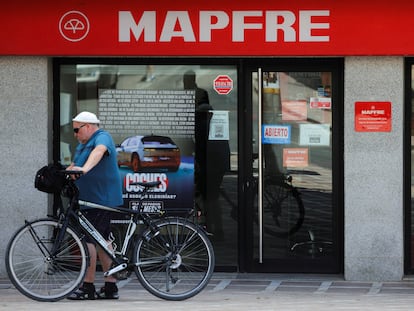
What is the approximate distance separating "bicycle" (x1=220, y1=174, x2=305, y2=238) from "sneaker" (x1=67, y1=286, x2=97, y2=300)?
2179 mm

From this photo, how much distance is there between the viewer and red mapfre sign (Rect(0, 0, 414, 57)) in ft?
29.1

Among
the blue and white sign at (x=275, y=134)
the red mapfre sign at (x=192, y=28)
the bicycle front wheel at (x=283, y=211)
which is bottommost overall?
the bicycle front wheel at (x=283, y=211)

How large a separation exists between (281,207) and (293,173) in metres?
0.39

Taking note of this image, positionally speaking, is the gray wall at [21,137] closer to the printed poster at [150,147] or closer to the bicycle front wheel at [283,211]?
the printed poster at [150,147]

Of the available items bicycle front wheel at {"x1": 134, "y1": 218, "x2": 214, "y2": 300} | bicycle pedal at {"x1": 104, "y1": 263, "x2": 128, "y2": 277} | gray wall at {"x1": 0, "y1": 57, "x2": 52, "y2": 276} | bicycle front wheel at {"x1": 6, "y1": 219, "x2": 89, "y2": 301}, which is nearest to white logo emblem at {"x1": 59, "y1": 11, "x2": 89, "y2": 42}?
gray wall at {"x1": 0, "y1": 57, "x2": 52, "y2": 276}

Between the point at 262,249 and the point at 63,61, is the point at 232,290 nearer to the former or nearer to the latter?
the point at 262,249

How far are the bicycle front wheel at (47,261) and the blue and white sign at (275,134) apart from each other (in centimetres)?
269

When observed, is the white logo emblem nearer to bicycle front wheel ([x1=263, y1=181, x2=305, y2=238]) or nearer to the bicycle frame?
the bicycle frame

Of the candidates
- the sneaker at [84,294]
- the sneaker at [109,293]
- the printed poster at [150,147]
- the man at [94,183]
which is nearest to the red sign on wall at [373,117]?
the printed poster at [150,147]

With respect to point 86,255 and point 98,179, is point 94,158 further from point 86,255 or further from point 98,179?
point 86,255

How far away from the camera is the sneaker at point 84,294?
7.76 metres

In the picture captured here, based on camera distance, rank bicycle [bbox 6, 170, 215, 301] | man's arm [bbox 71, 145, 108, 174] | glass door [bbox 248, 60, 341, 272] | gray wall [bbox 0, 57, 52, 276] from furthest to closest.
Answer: glass door [bbox 248, 60, 341, 272] < gray wall [bbox 0, 57, 52, 276] < bicycle [bbox 6, 170, 215, 301] < man's arm [bbox 71, 145, 108, 174]

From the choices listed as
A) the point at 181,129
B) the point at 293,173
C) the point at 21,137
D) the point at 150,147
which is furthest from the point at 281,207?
the point at 21,137

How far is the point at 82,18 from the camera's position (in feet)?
29.8
